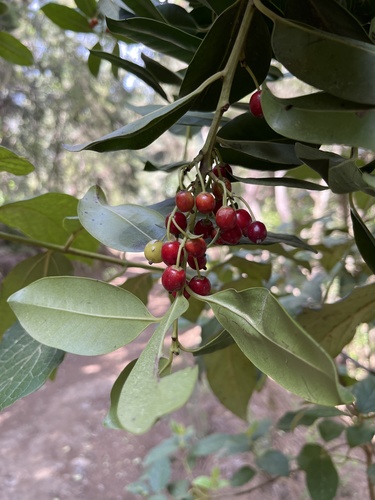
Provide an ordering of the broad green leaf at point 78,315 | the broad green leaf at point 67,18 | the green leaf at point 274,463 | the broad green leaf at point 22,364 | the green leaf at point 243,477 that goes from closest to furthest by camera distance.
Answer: the broad green leaf at point 78,315, the broad green leaf at point 22,364, the broad green leaf at point 67,18, the green leaf at point 274,463, the green leaf at point 243,477

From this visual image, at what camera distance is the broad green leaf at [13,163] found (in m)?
0.53

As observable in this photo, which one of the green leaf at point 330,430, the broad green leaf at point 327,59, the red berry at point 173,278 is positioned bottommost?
the green leaf at point 330,430

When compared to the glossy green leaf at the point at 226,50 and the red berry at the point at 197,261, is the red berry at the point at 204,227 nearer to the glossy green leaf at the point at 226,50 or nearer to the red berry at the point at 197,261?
the red berry at the point at 197,261

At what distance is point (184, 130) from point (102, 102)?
5.02m

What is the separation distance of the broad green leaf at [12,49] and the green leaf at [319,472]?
1123 millimetres

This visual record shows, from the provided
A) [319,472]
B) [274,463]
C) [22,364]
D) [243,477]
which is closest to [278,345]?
[22,364]

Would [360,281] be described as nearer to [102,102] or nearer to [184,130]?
[184,130]

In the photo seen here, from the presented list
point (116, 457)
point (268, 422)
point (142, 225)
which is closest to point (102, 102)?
point (116, 457)

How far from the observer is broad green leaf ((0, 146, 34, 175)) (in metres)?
0.53

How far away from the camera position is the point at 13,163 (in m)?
0.54

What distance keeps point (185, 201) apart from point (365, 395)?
2.61ft

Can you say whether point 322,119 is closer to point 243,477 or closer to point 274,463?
point 274,463

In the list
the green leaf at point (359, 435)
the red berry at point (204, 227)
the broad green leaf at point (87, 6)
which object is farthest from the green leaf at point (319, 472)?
the broad green leaf at point (87, 6)

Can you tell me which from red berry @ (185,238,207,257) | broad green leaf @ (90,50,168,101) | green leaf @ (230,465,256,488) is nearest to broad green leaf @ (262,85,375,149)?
red berry @ (185,238,207,257)
